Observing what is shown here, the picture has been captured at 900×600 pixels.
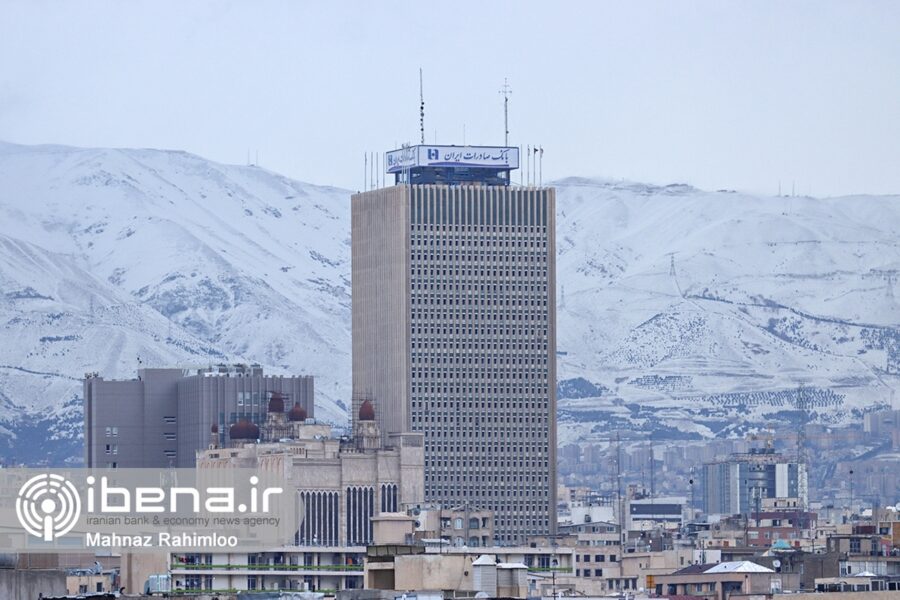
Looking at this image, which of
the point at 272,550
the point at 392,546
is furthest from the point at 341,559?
the point at 392,546

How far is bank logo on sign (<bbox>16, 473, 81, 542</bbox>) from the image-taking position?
442ft

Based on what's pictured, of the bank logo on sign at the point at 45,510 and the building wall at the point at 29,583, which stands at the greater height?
the bank logo on sign at the point at 45,510

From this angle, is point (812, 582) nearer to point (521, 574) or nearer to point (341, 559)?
point (341, 559)

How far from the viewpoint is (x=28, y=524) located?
494 ft

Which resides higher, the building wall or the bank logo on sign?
the bank logo on sign

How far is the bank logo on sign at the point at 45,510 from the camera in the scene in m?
135

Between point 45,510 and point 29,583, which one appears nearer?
point 29,583

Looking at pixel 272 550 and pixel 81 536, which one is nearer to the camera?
pixel 272 550

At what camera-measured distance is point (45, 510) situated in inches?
5906

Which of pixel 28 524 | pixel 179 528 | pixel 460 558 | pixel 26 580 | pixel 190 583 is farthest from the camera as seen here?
pixel 179 528

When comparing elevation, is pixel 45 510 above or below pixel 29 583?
above

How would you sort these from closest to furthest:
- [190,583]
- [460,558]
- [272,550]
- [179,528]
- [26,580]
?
[26,580] < [460,558] < [190,583] < [272,550] < [179,528]

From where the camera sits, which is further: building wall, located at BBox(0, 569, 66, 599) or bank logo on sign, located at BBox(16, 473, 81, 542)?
bank logo on sign, located at BBox(16, 473, 81, 542)

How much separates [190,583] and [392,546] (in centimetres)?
4077
